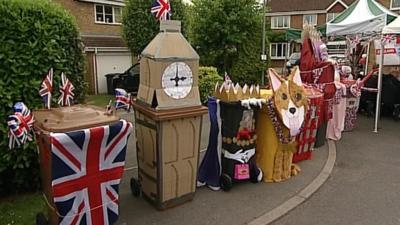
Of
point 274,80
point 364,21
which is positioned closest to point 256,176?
point 274,80

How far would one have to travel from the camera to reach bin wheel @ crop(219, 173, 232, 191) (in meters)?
4.18

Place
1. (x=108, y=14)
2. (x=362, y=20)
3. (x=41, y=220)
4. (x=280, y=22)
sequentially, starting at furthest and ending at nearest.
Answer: (x=280, y=22), (x=108, y=14), (x=362, y=20), (x=41, y=220)

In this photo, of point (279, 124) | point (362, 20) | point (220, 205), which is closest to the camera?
point (220, 205)

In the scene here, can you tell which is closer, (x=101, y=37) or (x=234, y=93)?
(x=234, y=93)

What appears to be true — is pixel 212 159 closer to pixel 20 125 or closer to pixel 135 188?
pixel 135 188

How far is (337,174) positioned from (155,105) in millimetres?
2873

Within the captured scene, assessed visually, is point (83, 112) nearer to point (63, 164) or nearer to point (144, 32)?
point (63, 164)

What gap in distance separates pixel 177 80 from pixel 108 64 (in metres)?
16.4

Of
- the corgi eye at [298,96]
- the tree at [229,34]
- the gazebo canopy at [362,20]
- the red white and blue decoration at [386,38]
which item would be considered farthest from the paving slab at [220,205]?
the tree at [229,34]

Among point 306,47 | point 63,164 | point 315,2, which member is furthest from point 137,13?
point 315,2

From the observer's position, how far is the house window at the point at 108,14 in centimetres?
2029

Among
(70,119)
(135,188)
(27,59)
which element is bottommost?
(135,188)

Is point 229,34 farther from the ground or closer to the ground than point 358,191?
farther from the ground

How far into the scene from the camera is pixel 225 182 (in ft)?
13.8
